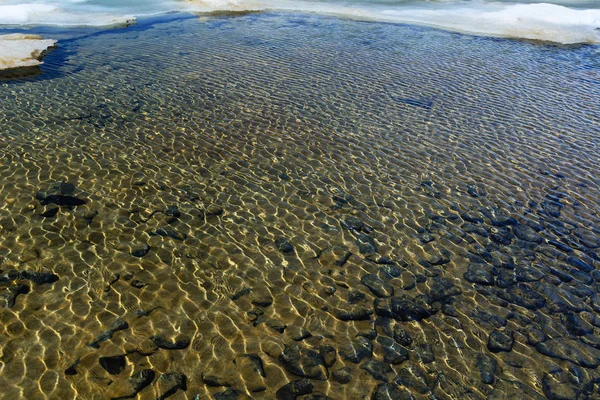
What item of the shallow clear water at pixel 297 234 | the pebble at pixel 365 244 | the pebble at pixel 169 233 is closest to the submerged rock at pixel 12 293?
the shallow clear water at pixel 297 234

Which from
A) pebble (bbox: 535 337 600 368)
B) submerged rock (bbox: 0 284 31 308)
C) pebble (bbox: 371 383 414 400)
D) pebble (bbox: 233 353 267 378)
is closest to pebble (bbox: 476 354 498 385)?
pebble (bbox: 535 337 600 368)

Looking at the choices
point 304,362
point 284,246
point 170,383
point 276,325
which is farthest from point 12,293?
point 304,362

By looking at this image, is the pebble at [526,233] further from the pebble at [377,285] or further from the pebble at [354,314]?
the pebble at [354,314]

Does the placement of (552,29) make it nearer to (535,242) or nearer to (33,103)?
(535,242)

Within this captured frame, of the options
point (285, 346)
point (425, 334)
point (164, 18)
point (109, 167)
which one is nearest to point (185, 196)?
point (109, 167)

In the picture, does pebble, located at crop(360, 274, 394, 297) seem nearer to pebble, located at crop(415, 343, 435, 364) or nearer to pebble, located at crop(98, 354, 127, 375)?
pebble, located at crop(415, 343, 435, 364)

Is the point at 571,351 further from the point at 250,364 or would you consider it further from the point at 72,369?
the point at 72,369
